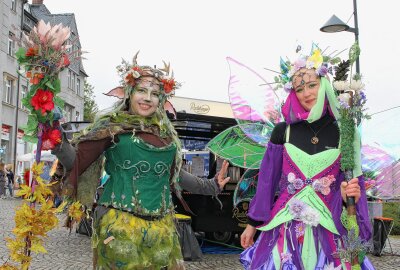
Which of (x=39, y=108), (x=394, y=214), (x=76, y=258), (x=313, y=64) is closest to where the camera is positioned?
(x=39, y=108)

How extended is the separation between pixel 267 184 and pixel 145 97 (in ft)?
3.10

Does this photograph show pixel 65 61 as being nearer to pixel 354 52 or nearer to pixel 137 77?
pixel 137 77

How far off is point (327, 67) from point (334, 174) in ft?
2.30

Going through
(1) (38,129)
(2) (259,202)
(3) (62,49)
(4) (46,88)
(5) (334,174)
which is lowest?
(2) (259,202)

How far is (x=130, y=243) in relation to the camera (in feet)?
9.35

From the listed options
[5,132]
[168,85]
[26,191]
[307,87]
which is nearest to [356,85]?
[307,87]

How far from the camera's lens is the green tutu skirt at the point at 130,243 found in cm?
284

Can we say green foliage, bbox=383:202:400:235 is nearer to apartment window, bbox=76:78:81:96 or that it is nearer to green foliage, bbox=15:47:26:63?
green foliage, bbox=15:47:26:63

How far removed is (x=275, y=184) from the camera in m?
3.21

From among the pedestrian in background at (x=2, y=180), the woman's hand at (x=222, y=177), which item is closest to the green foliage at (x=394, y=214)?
the woman's hand at (x=222, y=177)

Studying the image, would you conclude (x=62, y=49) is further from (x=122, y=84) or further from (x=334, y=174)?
(x=334, y=174)

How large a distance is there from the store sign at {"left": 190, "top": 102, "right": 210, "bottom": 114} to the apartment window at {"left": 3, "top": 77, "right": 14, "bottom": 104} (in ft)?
67.7

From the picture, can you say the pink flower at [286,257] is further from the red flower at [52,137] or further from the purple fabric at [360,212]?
the red flower at [52,137]

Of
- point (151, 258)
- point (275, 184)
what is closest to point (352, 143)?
point (275, 184)
